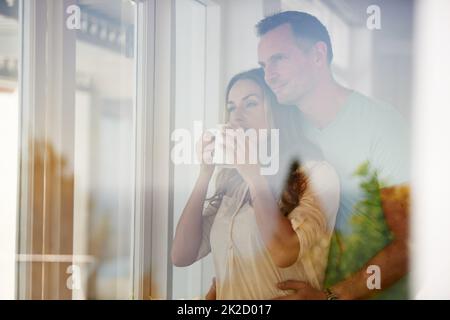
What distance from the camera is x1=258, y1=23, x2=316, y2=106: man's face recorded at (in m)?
1.73

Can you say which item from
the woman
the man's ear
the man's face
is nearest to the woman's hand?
the woman

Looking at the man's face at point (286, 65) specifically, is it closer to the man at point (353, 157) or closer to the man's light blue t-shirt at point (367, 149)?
the man at point (353, 157)

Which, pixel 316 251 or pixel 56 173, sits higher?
pixel 56 173

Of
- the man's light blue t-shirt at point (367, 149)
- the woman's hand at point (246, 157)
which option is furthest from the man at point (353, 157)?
the woman's hand at point (246, 157)

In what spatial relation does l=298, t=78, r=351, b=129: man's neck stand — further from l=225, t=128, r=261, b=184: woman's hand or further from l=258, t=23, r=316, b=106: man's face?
l=225, t=128, r=261, b=184: woman's hand

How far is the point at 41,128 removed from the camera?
1.78 m

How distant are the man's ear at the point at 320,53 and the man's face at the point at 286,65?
14mm

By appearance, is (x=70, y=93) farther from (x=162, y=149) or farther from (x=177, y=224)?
(x=177, y=224)

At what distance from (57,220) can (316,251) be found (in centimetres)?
73

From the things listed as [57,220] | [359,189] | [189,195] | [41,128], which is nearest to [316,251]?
[359,189]

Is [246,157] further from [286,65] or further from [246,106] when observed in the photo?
[286,65]

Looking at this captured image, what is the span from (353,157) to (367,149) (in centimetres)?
4

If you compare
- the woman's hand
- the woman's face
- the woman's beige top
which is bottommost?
the woman's beige top

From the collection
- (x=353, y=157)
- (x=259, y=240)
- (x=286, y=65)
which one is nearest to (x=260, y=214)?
(x=259, y=240)
